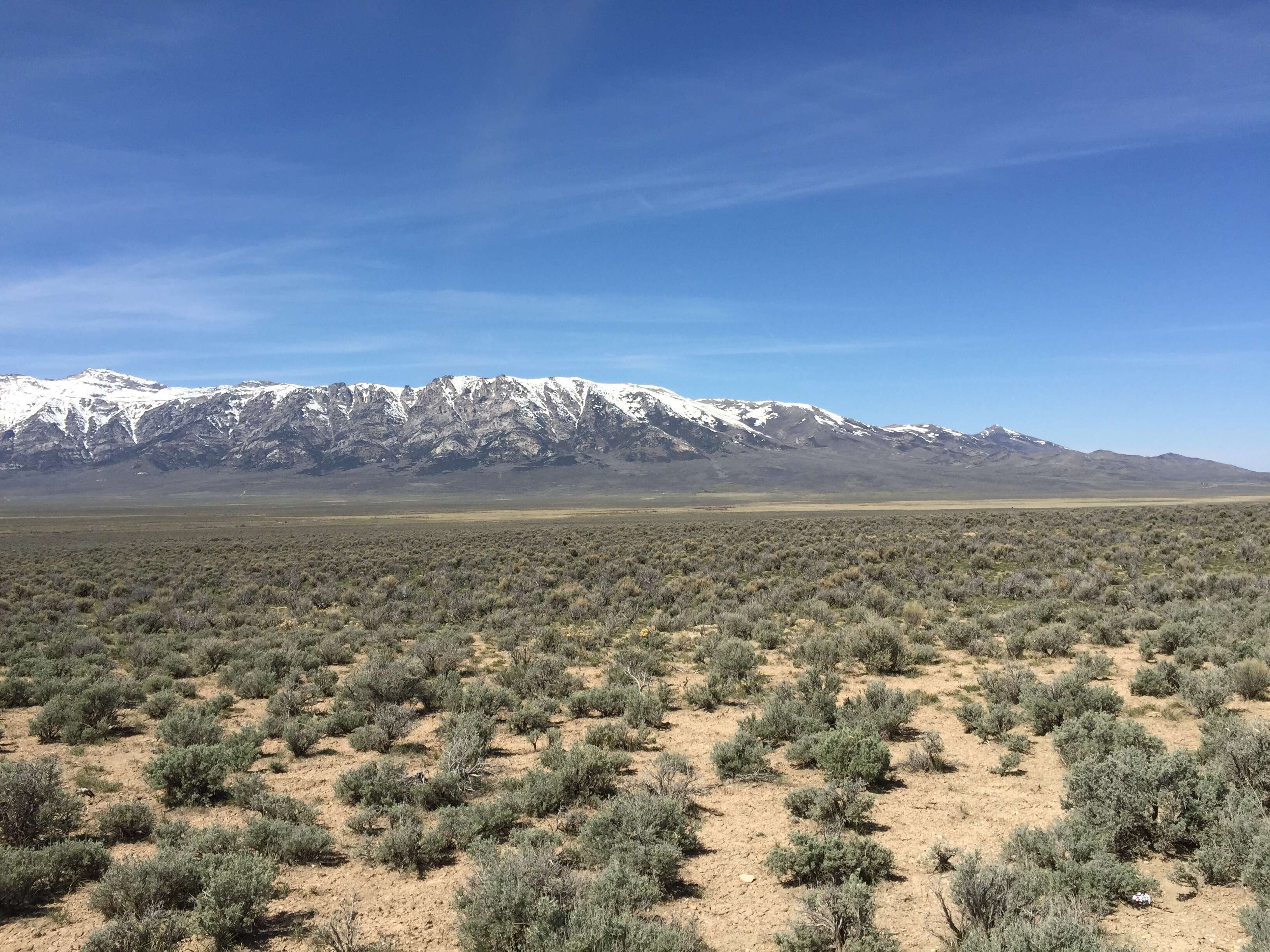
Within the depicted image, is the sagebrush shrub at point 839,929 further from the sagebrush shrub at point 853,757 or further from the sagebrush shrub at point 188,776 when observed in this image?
the sagebrush shrub at point 188,776

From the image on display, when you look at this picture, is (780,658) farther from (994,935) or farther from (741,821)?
(994,935)

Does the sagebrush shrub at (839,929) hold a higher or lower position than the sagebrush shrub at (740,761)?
higher

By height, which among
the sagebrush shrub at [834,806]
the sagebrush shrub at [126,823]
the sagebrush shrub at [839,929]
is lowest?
the sagebrush shrub at [126,823]

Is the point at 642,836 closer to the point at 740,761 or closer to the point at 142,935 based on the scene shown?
the point at 740,761

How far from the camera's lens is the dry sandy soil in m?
5.41

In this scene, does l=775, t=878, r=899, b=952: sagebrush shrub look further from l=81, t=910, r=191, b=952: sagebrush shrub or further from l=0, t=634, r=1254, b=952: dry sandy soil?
l=81, t=910, r=191, b=952: sagebrush shrub

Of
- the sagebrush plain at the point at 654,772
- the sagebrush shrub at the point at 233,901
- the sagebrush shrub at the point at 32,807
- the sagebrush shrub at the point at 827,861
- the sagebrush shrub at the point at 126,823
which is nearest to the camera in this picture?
the sagebrush shrub at the point at 233,901

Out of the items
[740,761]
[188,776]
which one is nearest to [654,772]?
[740,761]

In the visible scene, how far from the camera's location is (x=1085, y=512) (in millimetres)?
55500

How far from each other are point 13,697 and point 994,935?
50.1 ft

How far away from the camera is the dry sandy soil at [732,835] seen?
5.41 metres

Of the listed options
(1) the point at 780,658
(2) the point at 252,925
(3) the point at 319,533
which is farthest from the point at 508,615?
(3) the point at 319,533

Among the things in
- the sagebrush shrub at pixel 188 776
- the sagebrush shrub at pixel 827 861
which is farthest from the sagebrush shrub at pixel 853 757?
the sagebrush shrub at pixel 188 776

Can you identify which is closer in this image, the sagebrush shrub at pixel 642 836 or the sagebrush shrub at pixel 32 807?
the sagebrush shrub at pixel 642 836
